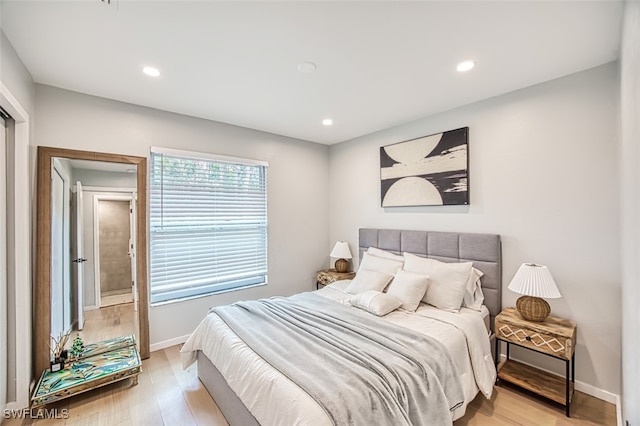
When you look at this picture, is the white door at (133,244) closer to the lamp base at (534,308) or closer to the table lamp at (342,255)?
the table lamp at (342,255)

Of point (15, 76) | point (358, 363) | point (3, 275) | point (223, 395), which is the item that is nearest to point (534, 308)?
point (358, 363)

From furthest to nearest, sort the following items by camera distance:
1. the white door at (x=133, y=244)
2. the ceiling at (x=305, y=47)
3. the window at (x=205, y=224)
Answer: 1. the window at (x=205, y=224)
2. the white door at (x=133, y=244)
3. the ceiling at (x=305, y=47)

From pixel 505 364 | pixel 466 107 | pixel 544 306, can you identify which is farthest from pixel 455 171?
pixel 505 364

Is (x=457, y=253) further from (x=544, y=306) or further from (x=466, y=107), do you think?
(x=466, y=107)

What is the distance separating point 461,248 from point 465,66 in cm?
173

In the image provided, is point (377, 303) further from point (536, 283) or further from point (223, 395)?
point (223, 395)

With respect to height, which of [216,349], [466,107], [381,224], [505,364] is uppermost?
[466,107]

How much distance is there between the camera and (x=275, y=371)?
5.32 feet

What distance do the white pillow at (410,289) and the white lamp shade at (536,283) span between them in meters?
0.72

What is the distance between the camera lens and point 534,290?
219 centimetres

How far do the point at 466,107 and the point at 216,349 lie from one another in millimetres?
3328

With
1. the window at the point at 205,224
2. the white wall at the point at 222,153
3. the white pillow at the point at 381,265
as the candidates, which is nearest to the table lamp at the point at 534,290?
the white pillow at the point at 381,265

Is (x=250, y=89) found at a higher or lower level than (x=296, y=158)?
higher

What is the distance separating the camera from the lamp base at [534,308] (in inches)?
88.5
